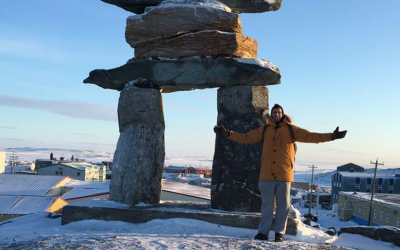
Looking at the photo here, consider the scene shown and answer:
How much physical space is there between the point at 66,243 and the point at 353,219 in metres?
38.4

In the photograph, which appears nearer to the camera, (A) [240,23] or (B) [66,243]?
(B) [66,243]

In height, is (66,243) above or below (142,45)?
below

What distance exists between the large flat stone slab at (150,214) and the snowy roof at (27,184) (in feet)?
65.3

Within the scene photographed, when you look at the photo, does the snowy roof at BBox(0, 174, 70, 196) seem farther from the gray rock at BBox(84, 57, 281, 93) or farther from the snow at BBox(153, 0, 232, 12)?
the snow at BBox(153, 0, 232, 12)

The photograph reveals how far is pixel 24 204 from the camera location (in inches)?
789

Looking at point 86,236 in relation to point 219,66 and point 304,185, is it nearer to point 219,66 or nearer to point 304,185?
point 219,66

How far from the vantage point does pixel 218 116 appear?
7.00 metres

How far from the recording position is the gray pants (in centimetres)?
552

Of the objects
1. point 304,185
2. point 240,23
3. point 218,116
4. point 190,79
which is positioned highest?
point 240,23

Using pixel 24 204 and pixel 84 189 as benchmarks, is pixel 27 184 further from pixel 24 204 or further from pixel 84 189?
pixel 24 204

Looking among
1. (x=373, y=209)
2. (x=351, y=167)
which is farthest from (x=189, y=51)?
(x=351, y=167)

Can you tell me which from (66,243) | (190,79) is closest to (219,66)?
(190,79)

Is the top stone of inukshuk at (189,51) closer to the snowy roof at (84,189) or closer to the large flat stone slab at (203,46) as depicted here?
the large flat stone slab at (203,46)

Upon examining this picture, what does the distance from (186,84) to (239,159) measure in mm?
1591
